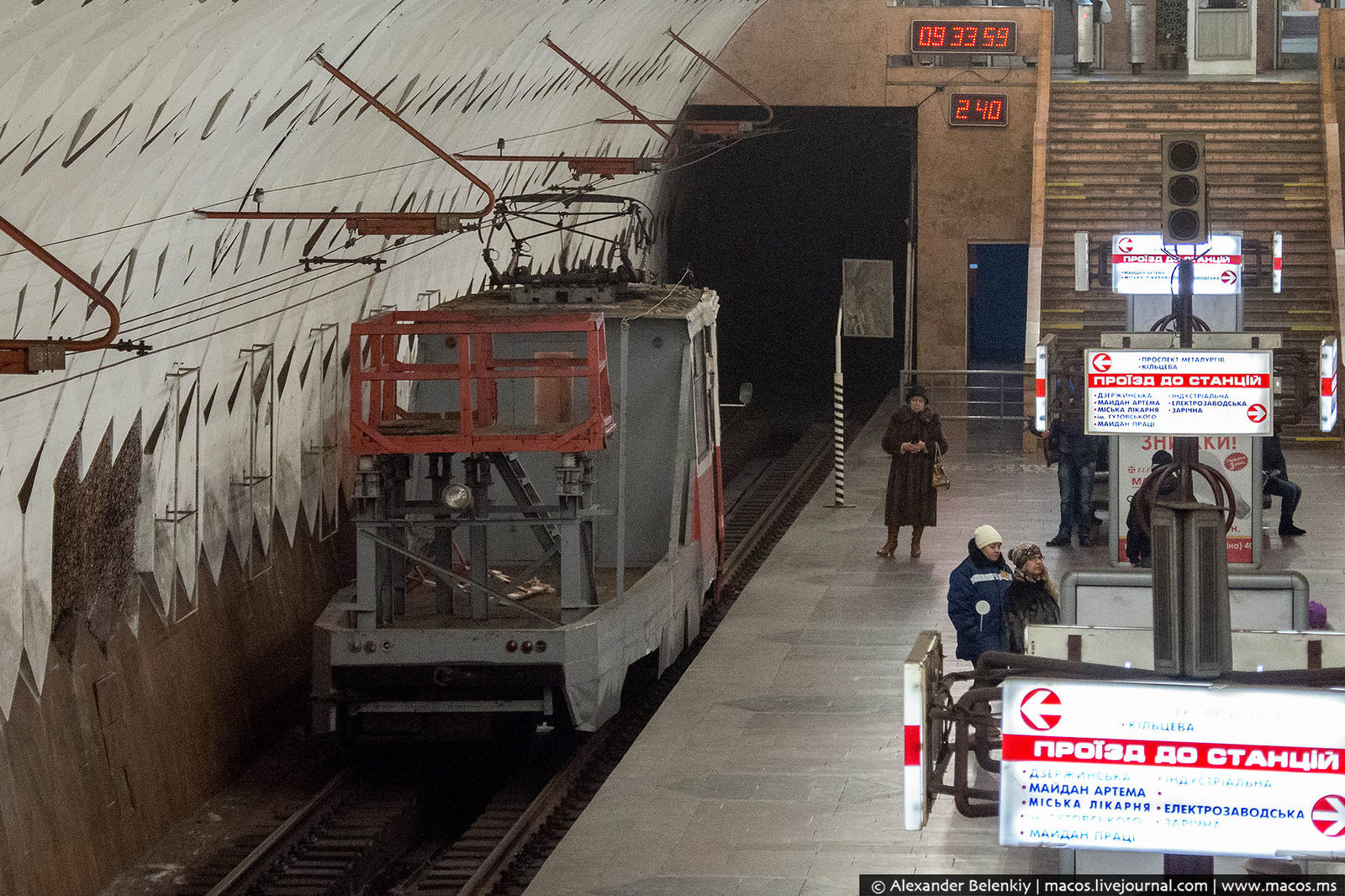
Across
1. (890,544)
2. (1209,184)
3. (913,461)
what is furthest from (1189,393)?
(1209,184)

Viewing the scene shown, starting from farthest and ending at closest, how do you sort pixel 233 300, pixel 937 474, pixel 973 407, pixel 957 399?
pixel 973 407, pixel 957 399, pixel 937 474, pixel 233 300

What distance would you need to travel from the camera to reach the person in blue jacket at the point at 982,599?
11.9 m

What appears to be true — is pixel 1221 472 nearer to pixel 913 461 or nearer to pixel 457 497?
pixel 913 461

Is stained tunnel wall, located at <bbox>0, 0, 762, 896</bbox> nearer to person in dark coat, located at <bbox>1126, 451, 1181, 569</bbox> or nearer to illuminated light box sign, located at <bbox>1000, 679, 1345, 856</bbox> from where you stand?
illuminated light box sign, located at <bbox>1000, 679, 1345, 856</bbox>

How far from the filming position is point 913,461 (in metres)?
18.8

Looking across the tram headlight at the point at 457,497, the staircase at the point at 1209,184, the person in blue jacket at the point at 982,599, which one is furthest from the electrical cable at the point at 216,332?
the staircase at the point at 1209,184

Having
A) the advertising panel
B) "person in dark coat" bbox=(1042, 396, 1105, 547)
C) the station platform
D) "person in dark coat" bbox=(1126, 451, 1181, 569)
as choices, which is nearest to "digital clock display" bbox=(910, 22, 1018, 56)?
the station platform

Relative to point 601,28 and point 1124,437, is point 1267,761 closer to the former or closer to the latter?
point 1124,437

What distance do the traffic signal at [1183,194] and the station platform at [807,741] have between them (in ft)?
10.7

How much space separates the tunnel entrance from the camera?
35.9 meters

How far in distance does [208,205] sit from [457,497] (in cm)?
268

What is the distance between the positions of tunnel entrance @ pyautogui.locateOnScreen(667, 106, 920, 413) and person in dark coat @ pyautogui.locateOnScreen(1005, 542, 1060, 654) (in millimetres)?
23543

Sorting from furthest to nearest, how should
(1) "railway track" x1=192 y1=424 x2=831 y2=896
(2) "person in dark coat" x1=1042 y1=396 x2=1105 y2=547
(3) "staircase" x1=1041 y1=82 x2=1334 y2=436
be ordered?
(3) "staircase" x1=1041 y1=82 x2=1334 y2=436 → (2) "person in dark coat" x1=1042 y1=396 x2=1105 y2=547 → (1) "railway track" x1=192 y1=424 x2=831 y2=896

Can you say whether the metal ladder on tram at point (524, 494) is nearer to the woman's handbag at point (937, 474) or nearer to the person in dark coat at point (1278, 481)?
the woman's handbag at point (937, 474)
